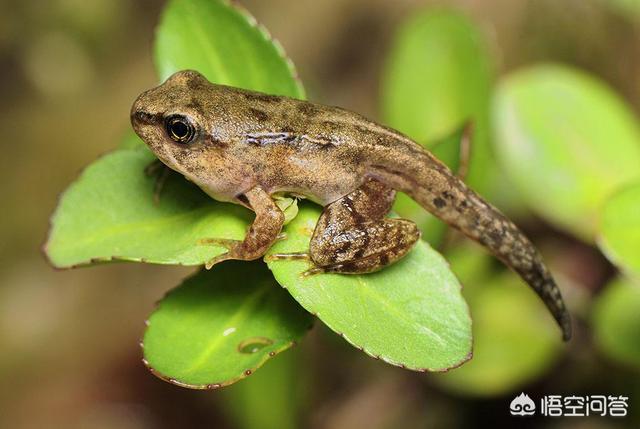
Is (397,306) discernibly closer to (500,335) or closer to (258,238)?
(258,238)

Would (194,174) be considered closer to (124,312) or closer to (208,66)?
(208,66)

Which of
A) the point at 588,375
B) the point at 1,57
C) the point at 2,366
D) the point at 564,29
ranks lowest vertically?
the point at 2,366

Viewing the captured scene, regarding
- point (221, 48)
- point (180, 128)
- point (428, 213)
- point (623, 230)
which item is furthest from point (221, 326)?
point (623, 230)

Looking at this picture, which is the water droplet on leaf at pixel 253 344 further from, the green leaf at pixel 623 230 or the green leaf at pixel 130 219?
the green leaf at pixel 623 230

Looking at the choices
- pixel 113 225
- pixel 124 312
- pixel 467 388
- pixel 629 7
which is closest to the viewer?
pixel 113 225

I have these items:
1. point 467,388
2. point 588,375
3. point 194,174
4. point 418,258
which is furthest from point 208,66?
point 588,375

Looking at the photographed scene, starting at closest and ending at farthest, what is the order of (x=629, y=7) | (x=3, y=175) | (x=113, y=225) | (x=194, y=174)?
1. (x=113, y=225)
2. (x=194, y=174)
3. (x=629, y=7)
4. (x=3, y=175)
